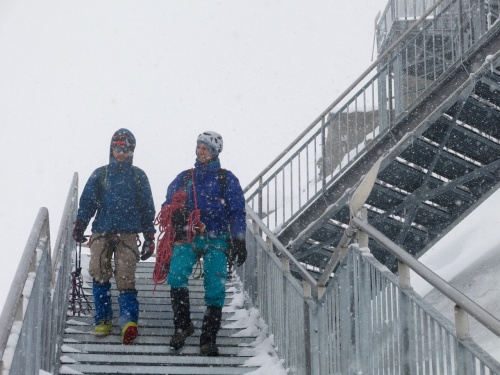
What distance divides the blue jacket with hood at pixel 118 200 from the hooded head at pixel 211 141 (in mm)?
617

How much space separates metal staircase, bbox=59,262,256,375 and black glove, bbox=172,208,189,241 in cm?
92

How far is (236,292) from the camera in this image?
25.6 feet

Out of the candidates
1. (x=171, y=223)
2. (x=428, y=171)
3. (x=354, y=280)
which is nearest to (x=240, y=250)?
(x=171, y=223)

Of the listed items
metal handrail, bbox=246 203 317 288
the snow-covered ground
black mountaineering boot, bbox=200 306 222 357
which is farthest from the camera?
the snow-covered ground

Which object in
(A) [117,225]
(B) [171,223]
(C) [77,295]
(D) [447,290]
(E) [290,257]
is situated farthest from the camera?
(C) [77,295]

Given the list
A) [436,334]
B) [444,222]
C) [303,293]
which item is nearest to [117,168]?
[303,293]

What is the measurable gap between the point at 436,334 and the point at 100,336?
12.0ft

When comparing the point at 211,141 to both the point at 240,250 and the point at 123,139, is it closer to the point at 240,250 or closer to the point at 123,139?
the point at 123,139

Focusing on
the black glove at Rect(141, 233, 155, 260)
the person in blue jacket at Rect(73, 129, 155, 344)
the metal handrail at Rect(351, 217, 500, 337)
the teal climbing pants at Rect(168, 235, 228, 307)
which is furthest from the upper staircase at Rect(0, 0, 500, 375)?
the black glove at Rect(141, 233, 155, 260)

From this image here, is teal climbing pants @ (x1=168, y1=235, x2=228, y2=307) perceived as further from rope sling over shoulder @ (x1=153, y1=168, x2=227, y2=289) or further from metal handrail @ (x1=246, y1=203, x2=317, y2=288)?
metal handrail @ (x1=246, y1=203, x2=317, y2=288)

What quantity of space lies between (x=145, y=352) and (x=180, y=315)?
0.42 meters

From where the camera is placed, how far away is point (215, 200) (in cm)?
604

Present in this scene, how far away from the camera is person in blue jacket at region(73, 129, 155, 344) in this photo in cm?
598

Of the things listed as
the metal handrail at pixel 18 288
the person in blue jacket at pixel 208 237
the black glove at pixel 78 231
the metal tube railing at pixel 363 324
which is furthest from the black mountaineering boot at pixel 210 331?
the metal handrail at pixel 18 288
